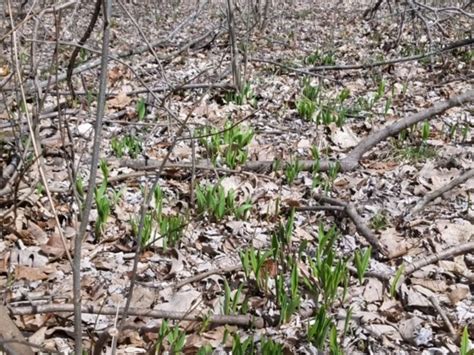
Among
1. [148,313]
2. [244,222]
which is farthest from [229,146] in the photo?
[148,313]

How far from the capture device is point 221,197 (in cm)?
310

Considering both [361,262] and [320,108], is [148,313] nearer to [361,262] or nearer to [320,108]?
[361,262]

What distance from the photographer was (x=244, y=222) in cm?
324

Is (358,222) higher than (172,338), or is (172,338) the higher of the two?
(358,222)

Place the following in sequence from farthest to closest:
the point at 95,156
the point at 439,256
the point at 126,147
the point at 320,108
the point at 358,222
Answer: the point at 320,108
the point at 126,147
the point at 358,222
the point at 439,256
the point at 95,156

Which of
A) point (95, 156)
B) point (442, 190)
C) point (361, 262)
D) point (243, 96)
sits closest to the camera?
point (95, 156)

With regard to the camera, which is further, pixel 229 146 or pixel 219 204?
pixel 229 146

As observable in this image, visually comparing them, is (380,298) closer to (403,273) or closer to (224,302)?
(403,273)

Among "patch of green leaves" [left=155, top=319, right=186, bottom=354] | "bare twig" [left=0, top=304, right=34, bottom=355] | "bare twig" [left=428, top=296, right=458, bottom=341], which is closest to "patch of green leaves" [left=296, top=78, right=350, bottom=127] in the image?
"bare twig" [left=428, top=296, right=458, bottom=341]

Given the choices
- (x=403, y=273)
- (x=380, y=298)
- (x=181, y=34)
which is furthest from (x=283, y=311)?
(x=181, y=34)

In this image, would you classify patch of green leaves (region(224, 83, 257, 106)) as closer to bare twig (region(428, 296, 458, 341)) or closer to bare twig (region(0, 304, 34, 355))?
bare twig (region(428, 296, 458, 341))

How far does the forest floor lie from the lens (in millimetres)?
2248

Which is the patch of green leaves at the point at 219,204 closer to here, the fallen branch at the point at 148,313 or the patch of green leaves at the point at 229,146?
the patch of green leaves at the point at 229,146

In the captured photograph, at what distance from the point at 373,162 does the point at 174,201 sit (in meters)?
1.48
